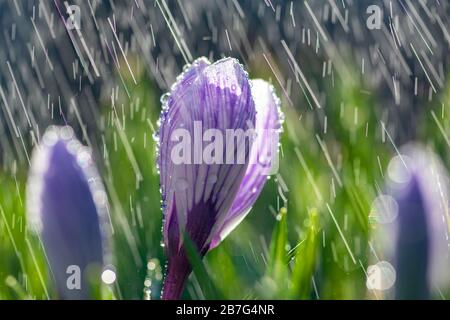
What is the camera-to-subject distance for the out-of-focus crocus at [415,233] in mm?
293

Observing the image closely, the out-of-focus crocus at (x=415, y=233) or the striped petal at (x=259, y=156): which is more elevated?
the striped petal at (x=259, y=156)

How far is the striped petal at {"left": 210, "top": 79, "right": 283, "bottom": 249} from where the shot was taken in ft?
1.03

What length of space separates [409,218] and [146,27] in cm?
38

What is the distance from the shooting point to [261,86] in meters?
0.34

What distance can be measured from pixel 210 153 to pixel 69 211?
56 mm

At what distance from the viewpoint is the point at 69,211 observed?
0.30m

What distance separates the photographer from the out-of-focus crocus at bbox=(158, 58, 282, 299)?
0.99ft

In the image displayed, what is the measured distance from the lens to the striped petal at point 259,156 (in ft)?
1.03

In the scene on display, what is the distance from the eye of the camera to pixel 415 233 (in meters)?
0.30

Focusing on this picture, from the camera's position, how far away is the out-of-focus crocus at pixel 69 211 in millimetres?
299

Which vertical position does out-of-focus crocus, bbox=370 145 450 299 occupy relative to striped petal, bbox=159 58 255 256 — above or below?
below
